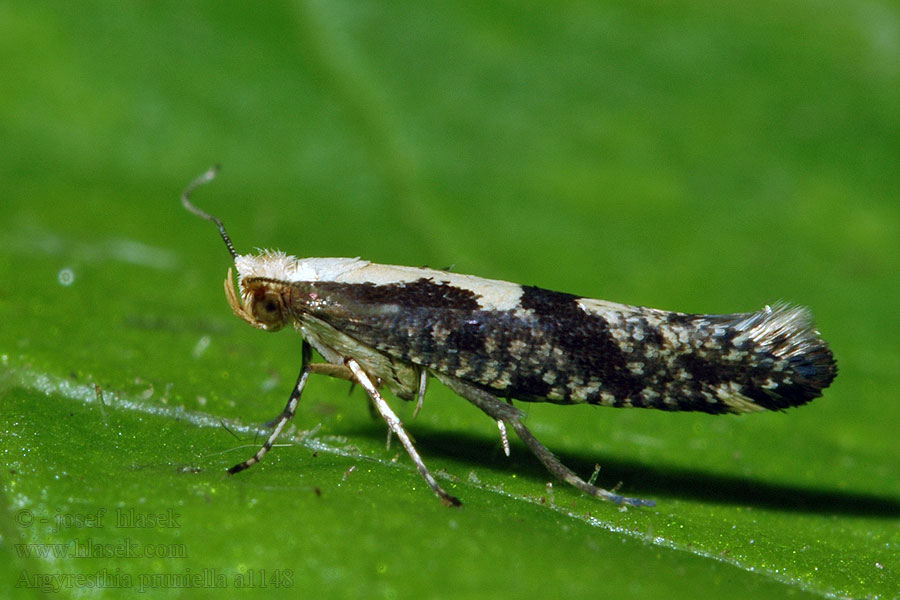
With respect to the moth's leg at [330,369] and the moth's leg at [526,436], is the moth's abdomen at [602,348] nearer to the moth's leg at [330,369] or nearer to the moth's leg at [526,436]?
the moth's leg at [526,436]

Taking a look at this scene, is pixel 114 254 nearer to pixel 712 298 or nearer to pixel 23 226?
pixel 23 226

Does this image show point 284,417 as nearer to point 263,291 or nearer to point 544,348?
point 263,291

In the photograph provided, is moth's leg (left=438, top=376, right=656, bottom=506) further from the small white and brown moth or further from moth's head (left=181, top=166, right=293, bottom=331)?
Result: moth's head (left=181, top=166, right=293, bottom=331)

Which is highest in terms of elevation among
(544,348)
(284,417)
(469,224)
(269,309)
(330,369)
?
(469,224)

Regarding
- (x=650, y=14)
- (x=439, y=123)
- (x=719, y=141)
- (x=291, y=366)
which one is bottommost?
(x=291, y=366)

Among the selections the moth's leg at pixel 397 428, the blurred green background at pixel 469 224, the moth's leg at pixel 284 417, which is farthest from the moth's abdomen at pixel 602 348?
the blurred green background at pixel 469 224

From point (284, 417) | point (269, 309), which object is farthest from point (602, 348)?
point (269, 309)

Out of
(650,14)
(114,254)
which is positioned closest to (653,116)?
(650,14)
